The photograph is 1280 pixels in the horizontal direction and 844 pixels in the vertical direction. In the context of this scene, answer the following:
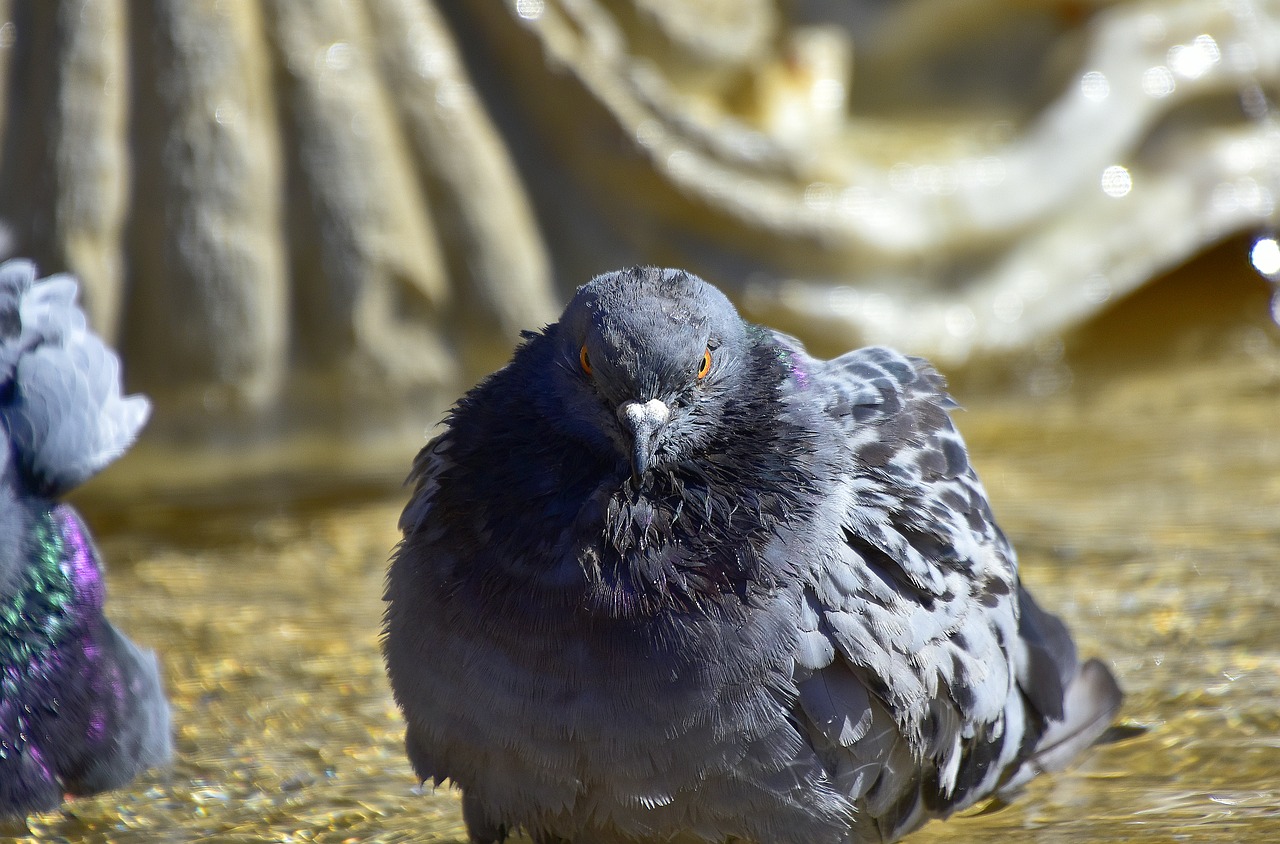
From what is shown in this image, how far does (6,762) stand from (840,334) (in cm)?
433

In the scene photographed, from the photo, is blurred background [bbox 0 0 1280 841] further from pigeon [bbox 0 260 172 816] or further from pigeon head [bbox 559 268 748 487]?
pigeon head [bbox 559 268 748 487]

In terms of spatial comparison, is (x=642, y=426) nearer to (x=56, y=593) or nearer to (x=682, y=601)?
(x=682, y=601)

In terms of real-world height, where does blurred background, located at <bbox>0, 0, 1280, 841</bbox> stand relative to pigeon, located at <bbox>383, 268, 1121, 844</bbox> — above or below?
above

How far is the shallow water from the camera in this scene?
124 inches

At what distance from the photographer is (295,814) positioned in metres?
3.15

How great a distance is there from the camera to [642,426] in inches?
104

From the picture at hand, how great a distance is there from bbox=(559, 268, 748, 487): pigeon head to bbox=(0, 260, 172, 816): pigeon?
126cm

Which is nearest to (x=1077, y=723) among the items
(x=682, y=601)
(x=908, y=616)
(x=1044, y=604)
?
(x=908, y=616)

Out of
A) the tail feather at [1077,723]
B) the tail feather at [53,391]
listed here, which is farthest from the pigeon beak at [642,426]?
the tail feather at [53,391]

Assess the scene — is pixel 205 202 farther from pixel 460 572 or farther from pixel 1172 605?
pixel 1172 605

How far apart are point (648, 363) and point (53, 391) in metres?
1.49

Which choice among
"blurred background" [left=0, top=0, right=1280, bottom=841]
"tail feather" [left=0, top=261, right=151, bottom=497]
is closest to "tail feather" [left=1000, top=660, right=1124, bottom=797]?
"blurred background" [left=0, top=0, right=1280, bottom=841]

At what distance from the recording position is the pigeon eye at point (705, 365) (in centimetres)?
A: 281

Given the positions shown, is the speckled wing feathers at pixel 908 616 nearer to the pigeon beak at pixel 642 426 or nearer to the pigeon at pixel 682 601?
the pigeon at pixel 682 601
